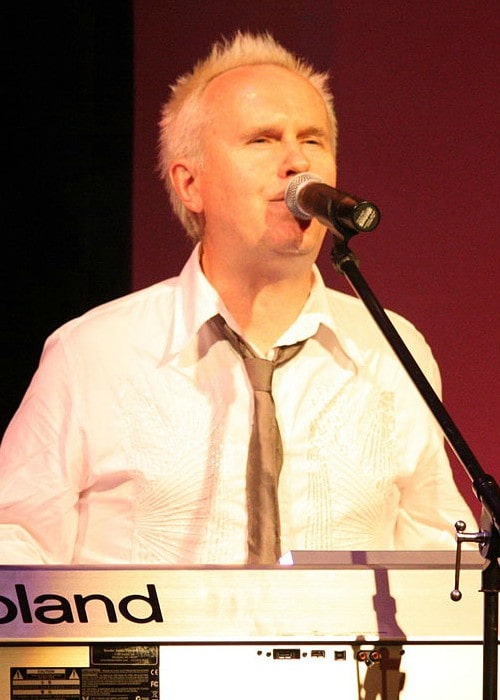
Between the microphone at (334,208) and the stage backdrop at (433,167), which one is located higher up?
the stage backdrop at (433,167)

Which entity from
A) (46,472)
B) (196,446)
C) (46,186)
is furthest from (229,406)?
(46,186)

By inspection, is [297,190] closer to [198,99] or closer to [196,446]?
[196,446]

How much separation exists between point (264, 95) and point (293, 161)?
0.64ft

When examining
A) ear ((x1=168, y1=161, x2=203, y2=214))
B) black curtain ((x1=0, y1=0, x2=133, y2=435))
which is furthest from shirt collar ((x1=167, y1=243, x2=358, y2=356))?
black curtain ((x1=0, y1=0, x2=133, y2=435))

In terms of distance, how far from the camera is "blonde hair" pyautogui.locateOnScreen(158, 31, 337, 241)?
8.07ft

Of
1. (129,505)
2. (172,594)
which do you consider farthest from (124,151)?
(172,594)

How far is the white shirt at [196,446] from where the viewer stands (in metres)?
2.21

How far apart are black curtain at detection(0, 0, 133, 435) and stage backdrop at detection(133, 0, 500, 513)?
597 mm

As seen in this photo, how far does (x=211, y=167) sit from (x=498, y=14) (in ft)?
3.53

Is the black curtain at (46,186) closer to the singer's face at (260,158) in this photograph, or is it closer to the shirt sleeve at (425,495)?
the singer's face at (260,158)

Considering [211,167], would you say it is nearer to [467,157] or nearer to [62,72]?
[62,72]

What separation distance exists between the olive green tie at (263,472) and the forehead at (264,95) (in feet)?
1.65

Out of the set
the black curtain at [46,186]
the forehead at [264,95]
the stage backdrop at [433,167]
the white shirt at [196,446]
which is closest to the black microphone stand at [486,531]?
the white shirt at [196,446]

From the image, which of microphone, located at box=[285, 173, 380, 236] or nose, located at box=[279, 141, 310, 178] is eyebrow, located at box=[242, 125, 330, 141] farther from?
microphone, located at box=[285, 173, 380, 236]
